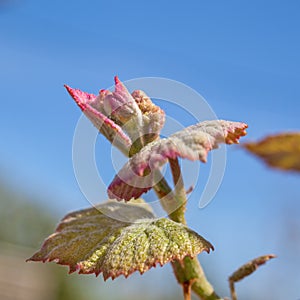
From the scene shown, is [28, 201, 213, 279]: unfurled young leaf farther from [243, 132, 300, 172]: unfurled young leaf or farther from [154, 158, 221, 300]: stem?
[243, 132, 300, 172]: unfurled young leaf

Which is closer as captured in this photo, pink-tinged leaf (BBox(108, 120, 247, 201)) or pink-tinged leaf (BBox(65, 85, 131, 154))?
pink-tinged leaf (BBox(108, 120, 247, 201))

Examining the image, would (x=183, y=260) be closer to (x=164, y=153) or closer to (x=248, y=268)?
(x=248, y=268)

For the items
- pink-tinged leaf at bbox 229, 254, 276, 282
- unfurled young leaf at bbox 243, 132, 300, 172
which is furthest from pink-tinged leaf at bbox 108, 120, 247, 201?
pink-tinged leaf at bbox 229, 254, 276, 282

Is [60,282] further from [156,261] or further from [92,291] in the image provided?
[156,261]

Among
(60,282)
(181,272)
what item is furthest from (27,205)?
(181,272)

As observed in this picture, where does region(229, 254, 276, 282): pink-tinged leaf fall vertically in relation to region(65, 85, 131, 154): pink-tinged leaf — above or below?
below

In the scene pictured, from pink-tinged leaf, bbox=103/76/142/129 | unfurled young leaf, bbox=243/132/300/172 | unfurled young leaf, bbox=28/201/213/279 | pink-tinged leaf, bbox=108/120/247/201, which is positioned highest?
unfurled young leaf, bbox=243/132/300/172

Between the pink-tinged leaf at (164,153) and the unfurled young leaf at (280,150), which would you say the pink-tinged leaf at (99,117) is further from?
the unfurled young leaf at (280,150)
